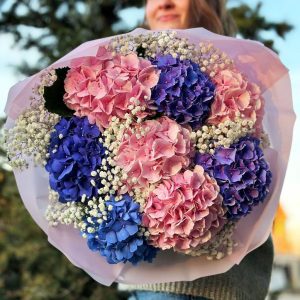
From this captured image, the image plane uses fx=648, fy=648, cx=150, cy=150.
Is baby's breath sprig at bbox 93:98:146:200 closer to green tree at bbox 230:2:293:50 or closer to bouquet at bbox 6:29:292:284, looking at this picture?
bouquet at bbox 6:29:292:284

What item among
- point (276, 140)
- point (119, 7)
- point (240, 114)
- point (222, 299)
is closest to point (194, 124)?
point (240, 114)

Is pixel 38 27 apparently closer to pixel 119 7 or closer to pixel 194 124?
pixel 119 7

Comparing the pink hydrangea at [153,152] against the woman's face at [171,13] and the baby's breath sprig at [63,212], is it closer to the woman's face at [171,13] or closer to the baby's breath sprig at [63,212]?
the baby's breath sprig at [63,212]

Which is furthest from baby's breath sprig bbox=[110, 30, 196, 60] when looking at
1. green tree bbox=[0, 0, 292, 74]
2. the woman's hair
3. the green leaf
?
green tree bbox=[0, 0, 292, 74]

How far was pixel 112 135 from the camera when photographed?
1187 millimetres

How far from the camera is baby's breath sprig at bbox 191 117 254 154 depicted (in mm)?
1197

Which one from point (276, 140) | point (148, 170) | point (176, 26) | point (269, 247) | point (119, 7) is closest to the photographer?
point (148, 170)

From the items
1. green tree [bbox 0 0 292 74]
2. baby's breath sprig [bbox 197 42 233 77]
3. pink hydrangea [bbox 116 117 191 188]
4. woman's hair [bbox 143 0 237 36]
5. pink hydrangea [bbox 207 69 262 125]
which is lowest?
green tree [bbox 0 0 292 74]

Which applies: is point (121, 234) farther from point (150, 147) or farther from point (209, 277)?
point (209, 277)

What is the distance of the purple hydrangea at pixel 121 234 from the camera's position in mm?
1169

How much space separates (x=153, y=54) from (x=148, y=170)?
233 mm

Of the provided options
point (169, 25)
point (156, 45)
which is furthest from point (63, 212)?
point (169, 25)

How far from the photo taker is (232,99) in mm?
1230

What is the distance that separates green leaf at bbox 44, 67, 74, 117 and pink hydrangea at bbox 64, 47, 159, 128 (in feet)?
0.03
